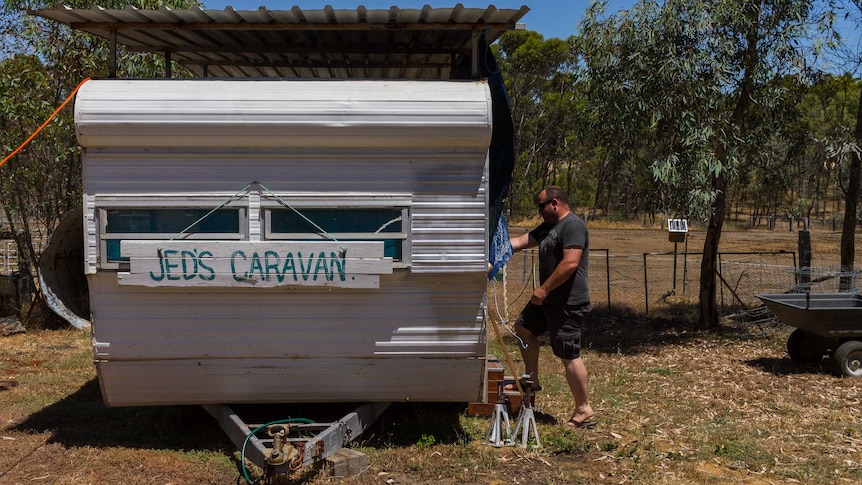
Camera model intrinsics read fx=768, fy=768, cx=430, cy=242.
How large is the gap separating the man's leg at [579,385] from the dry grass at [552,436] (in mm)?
143

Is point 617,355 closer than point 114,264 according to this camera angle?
No

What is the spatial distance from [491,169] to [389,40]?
1.84 meters

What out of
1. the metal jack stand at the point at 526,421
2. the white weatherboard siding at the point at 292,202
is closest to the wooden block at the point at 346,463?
the white weatherboard siding at the point at 292,202

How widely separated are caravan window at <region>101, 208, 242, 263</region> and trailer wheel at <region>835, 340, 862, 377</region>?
6.75m

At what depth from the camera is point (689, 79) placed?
33.1ft

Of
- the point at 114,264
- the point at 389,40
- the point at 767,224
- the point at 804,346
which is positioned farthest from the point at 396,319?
the point at 767,224

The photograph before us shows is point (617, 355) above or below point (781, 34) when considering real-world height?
below

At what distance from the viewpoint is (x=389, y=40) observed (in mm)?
7230

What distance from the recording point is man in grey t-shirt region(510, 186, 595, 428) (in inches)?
247

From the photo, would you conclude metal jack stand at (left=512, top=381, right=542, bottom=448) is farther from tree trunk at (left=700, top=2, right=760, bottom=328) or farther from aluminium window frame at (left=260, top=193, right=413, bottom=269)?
tree trunk at (left=700, top=2, right=760, bottom=328)

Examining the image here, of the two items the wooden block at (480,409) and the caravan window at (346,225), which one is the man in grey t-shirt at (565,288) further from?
the caravan window at (346,225)

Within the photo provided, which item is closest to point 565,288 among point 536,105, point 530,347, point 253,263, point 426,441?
point 530,347

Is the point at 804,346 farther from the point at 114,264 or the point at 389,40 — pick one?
the point at 114,264

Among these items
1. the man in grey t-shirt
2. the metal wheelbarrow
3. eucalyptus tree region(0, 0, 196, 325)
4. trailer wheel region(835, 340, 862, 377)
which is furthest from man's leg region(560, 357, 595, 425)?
eucalyptus tree region(0, 0, 196, 325)
